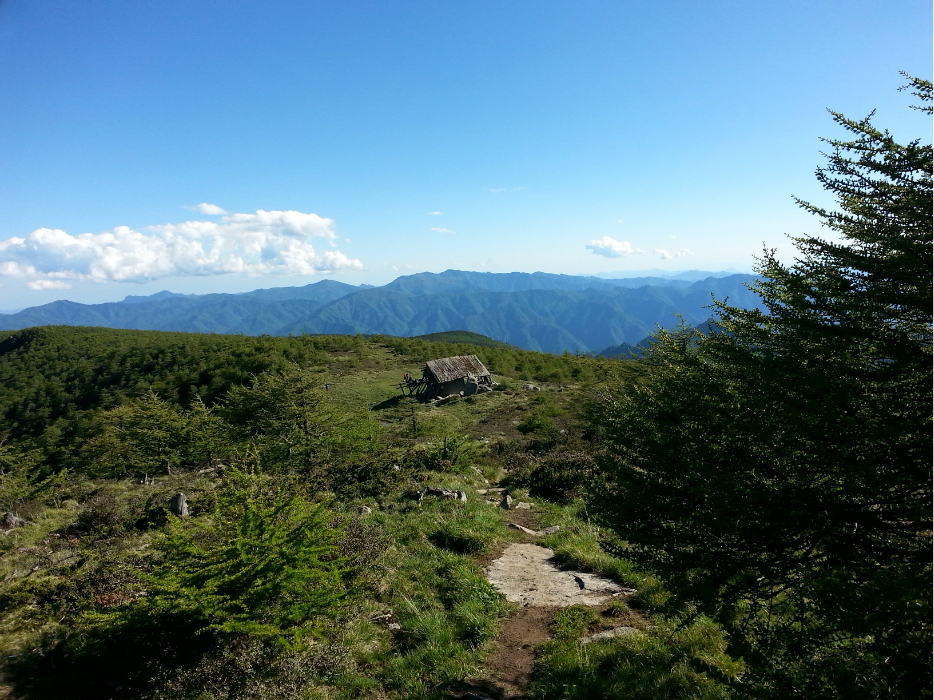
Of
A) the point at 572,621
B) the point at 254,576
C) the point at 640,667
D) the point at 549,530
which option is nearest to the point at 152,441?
the point at 254,576

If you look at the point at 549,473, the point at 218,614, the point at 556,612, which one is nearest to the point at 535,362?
the point at 549,473

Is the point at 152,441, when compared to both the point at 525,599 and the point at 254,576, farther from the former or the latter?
the point at 525,599

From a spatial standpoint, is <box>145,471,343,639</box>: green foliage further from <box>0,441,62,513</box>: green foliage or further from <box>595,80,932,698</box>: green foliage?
<box>0,441,62,513</box>: green foliage

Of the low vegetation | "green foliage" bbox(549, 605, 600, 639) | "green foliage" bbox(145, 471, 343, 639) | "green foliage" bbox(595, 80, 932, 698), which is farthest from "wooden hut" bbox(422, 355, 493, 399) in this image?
"green foliage" bbox(595, 80, 932, 698)

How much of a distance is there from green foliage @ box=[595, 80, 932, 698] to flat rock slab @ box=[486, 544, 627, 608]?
3.82 m

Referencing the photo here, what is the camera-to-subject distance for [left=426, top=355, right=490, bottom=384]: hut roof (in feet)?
117

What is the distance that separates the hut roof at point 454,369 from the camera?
1399 inches

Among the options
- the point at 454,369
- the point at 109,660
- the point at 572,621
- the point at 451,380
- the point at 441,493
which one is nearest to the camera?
the point at 109,660

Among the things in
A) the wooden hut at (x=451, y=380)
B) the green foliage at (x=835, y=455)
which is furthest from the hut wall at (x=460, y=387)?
the green foliage at (x=835, y=455)

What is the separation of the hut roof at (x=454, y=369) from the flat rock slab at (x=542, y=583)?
25.5 meters

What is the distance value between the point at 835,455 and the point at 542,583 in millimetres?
6647

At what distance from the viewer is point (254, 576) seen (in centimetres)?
618

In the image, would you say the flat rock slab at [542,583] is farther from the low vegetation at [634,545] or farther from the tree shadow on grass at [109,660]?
the tree shadow on grass at [109,660]

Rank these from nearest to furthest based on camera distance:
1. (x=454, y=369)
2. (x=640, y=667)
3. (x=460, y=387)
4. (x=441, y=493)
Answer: (x=640, y=667) < (x=441, y=493) < (x=460, y=387) < (x=454, y=369)
